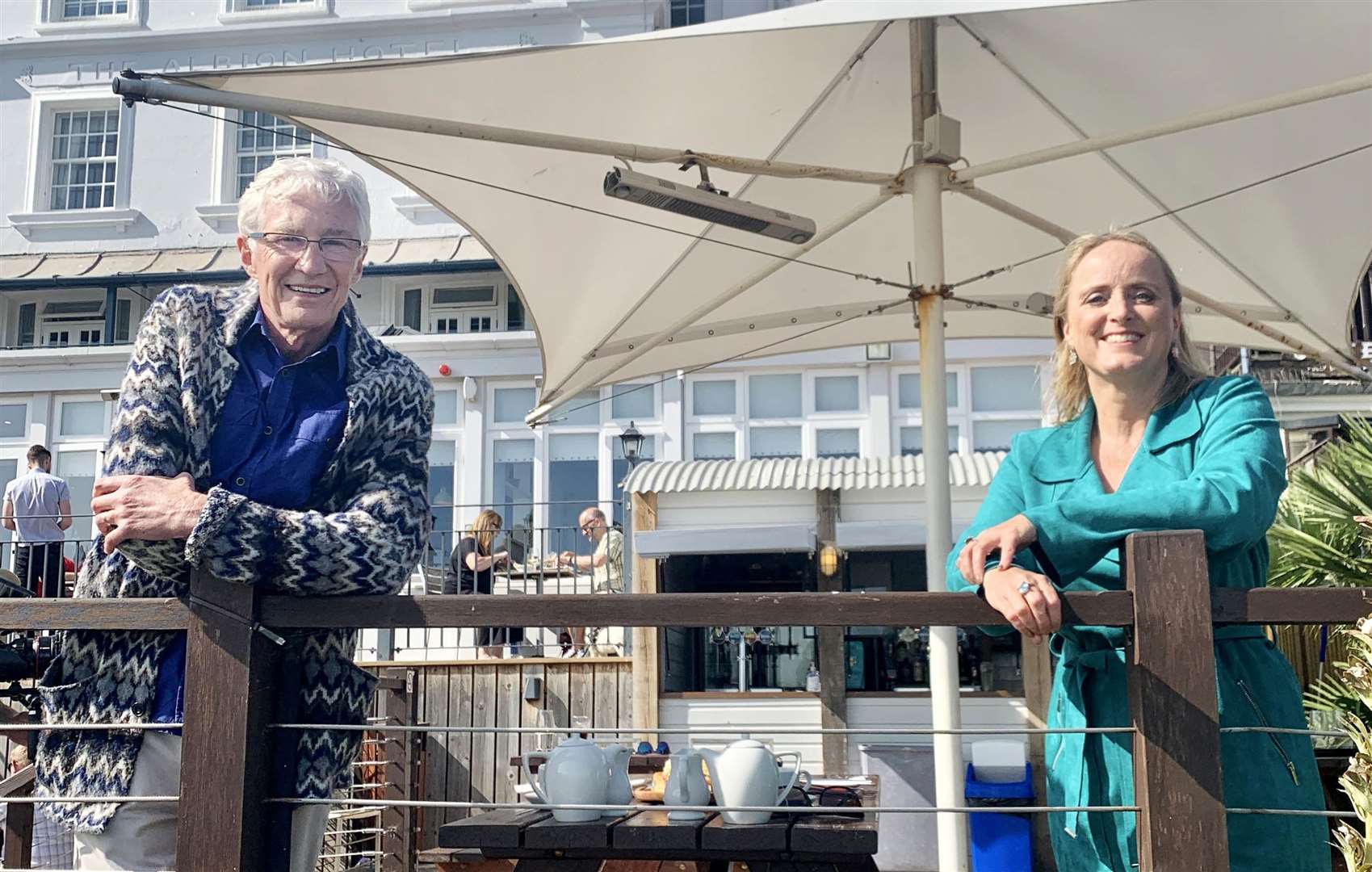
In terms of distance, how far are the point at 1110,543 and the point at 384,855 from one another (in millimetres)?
8125

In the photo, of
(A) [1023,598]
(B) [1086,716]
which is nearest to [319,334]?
(A) [1023,598]

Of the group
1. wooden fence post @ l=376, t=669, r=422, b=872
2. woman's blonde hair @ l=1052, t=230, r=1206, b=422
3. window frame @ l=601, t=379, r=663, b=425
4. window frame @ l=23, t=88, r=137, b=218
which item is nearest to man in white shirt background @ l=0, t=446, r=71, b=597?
wooden fence post @ l=376, t=669, r=422, b=872

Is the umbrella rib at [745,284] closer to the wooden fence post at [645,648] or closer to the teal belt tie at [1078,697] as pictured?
the wooden fence post at [645,648]

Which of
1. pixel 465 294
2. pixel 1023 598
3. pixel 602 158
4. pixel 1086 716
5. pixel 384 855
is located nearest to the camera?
pixel 1023 598

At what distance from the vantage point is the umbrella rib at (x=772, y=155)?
5.32 m

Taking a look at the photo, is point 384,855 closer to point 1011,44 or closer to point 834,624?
point 1011,44

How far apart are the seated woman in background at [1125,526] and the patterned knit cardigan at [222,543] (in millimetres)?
1005

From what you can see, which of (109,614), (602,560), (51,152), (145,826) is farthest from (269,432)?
(51,152)

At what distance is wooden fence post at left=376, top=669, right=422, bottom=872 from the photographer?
9078 mm

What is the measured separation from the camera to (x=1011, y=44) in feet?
17.2

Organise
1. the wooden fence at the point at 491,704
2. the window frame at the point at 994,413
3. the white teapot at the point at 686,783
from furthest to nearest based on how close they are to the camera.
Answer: the window frame at the point at 994,413 < the wooden fence at the point at 491,704 < the white teapot at the point at 686,783

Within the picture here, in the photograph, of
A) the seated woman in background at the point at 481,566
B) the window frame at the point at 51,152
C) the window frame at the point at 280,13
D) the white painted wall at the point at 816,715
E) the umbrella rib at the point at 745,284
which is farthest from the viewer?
the window frame at the point at 280,13

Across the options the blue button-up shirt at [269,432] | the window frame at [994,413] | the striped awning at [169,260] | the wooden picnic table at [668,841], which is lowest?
the wooden picnic table at [668,841]

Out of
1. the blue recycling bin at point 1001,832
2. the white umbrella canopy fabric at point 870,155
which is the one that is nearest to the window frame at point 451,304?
the white umbrella canopy fabric at point 870,155
